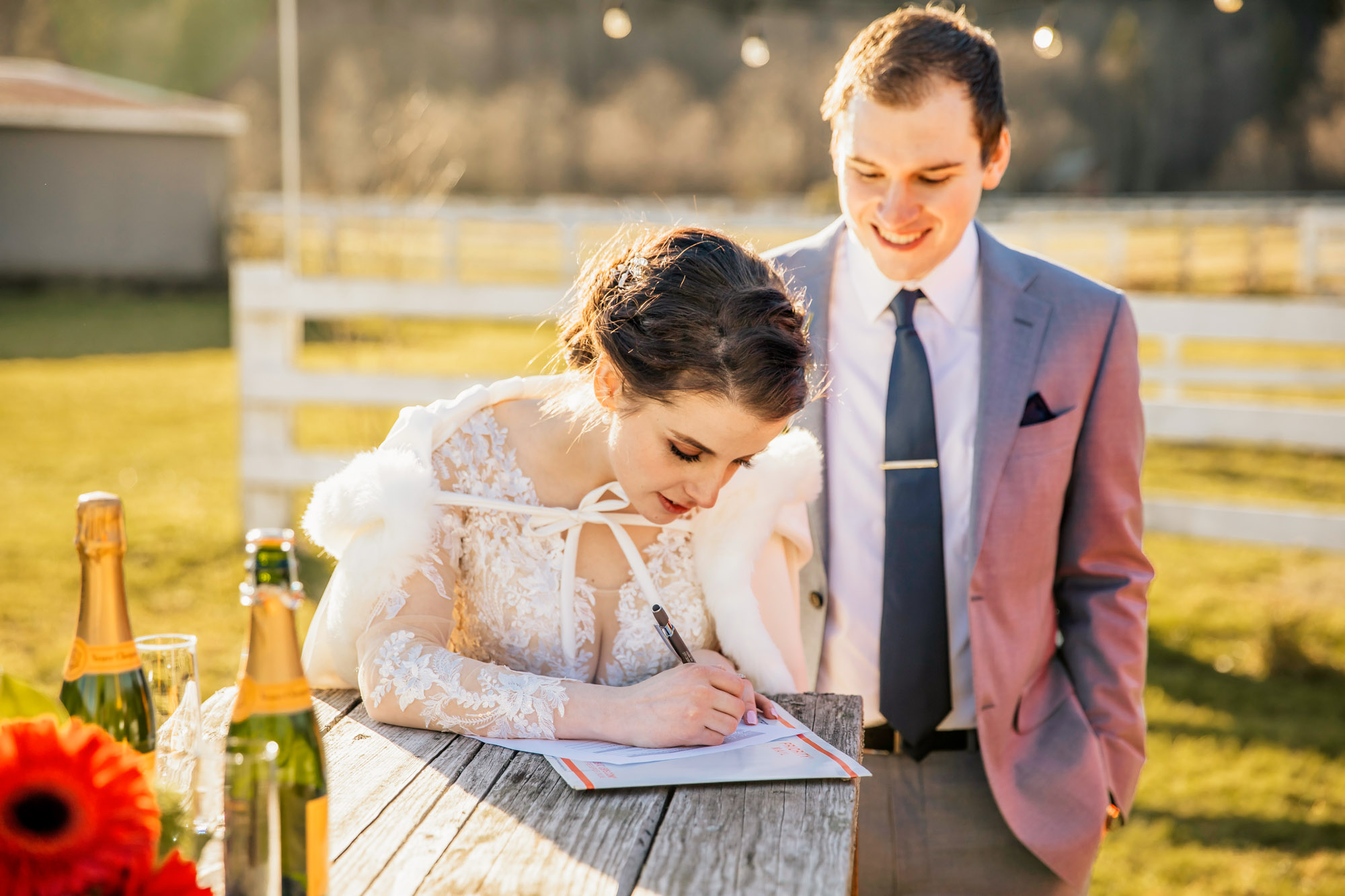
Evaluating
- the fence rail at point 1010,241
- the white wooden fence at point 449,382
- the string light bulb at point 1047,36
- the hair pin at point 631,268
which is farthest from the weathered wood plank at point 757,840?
the fence rail at point 1010,241

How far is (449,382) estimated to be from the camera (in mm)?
6145

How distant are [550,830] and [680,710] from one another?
0.31 metres

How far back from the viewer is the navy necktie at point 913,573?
8.38ft

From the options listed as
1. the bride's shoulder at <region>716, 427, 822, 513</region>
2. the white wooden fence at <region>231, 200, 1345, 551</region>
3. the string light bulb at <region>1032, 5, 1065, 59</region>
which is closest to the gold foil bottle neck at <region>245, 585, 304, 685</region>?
the bride's shoulder at <region>716, 427, 822, 513</region>

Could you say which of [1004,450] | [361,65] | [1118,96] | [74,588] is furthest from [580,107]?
[1004,450]

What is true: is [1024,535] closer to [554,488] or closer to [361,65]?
[554,488]

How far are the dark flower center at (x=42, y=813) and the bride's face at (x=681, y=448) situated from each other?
3.59 ft

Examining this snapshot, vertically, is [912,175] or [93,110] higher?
[93,110]

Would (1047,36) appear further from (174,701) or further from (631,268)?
(174,701)

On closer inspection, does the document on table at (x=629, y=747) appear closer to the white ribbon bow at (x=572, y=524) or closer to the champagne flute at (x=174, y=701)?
the white ribbon bow at (x=572, y=524)

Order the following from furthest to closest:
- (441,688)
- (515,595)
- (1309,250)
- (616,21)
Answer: (1309,250) < (616,21) < (515,595) < (441,688)

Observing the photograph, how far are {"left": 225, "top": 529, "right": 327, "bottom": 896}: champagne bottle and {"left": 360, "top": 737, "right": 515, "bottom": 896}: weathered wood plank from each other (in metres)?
0.13

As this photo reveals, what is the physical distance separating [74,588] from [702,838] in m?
5.90

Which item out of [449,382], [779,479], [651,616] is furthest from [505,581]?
[449,382]
